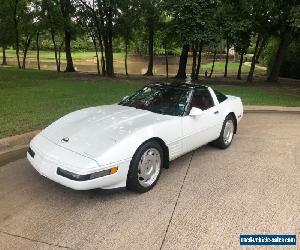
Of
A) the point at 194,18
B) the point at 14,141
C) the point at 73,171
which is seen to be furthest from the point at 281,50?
the point at 73,171

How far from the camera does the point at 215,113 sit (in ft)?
18.1

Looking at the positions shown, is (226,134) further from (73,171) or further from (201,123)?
(73,171)

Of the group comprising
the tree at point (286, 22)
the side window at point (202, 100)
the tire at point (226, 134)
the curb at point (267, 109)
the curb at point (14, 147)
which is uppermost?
the tree at point (286, 22)

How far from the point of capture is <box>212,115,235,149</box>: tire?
5.82 m

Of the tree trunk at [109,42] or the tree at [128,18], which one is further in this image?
the tree trunk at [109,42]

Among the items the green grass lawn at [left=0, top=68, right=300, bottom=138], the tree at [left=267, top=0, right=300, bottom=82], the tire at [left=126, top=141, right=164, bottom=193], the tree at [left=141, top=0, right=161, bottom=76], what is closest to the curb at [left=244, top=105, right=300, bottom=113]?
the green grass lawn at [left=0, top=68, right=300, bottom=138]

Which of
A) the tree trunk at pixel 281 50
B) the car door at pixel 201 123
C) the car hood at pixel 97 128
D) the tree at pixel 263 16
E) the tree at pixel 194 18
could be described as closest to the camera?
the car hood at pixel 97 128

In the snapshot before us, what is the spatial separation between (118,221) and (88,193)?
0.73 m

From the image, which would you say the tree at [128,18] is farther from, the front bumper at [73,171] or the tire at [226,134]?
the front bumper at [73,171]

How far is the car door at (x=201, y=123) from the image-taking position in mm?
4840

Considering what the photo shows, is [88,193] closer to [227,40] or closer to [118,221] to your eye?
[118,221]

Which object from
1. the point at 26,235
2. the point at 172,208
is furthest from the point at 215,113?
the point at 26,235

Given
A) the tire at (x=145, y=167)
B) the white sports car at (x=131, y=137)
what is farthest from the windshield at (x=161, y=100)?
the tire at (x=145, y=167)

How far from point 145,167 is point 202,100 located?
1.83 metres
